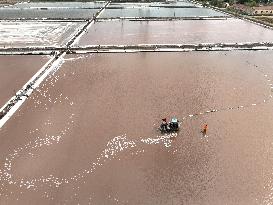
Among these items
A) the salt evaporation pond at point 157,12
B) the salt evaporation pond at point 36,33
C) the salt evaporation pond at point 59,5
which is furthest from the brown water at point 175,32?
the salt evaporation pond at point 59,5

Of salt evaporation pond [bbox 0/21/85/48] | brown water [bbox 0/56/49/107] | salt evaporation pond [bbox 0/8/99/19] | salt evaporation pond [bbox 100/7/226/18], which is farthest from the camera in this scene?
salt evaporation pond [bbox 100/7/226/18]

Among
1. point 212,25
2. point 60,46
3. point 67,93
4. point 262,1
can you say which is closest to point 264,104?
point 67,93

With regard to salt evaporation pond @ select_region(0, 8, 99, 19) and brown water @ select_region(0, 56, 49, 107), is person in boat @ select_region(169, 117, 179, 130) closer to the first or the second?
brown water @ select_region(0, 56, 49, 107)

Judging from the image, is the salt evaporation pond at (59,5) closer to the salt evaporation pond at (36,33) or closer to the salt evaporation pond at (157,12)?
the salt evaporation pond at (157,12)

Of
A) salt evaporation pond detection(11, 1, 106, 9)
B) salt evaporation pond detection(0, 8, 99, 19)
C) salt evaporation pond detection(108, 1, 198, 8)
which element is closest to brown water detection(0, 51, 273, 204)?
salt evaporation pond detection(0, 8, 99, 19)

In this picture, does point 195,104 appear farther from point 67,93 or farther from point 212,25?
point 212,25

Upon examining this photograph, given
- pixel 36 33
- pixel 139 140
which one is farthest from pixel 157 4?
pixel 139 140
